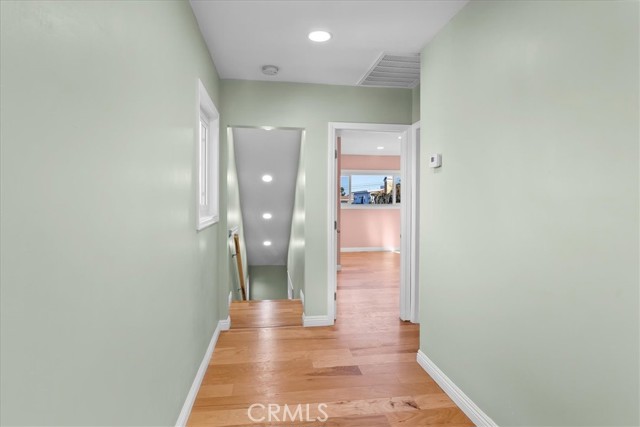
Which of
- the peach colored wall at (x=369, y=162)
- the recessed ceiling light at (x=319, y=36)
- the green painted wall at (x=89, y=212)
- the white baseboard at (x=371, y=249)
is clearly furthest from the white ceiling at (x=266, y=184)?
the green painted wall at (x=89, y=212)

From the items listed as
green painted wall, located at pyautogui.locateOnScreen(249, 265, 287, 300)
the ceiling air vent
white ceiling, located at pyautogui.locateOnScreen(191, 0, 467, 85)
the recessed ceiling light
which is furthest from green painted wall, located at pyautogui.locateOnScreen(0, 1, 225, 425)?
green painted wall, located at pyautogui.locateOnScreen(249, 265, 287, 300)

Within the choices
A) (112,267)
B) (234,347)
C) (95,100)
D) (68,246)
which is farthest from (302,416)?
(95,100)

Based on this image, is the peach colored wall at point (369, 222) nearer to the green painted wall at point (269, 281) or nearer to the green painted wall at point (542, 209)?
the green painted wall at point (269, 281)

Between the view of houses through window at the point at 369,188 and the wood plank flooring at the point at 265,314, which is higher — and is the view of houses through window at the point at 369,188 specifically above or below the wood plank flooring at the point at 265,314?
above

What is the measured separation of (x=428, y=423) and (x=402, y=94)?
2.94 meters

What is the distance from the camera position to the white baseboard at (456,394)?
2.00 metres

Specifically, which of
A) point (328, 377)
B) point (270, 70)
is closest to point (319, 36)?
point (270, 70)

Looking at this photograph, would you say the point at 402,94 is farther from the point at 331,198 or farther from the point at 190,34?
the point at 190,34

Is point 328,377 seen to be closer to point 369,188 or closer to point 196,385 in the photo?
point 196,385

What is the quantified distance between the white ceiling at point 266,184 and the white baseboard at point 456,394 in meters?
3.05

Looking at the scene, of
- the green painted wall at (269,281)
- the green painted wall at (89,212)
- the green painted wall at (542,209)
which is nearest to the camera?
the green painted wall at (89,212)

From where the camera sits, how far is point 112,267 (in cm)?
→ 110

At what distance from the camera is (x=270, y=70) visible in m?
3.17

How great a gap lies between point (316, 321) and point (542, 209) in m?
2.58
